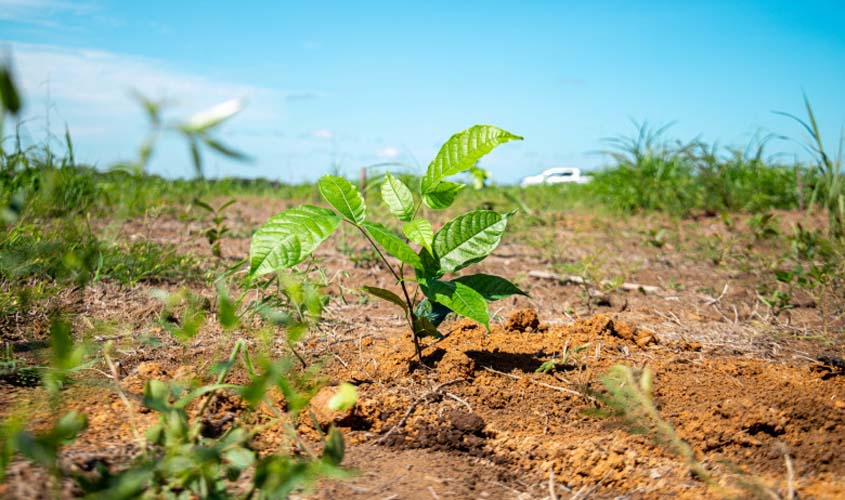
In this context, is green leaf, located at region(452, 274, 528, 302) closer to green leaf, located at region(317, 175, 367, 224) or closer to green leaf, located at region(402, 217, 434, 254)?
green leaf, located at region(402, 217, 434, 254)

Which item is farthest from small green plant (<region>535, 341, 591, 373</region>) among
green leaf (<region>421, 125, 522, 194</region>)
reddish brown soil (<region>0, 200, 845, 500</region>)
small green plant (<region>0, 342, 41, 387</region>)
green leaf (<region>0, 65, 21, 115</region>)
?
green leaf (<region>0, 65, 21, 115</region>)

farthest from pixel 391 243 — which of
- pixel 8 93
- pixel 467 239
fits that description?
pixel 8 93

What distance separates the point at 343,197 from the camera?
1616 millimetres

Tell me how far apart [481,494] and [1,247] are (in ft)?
6.91

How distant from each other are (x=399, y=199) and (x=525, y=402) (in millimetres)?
662

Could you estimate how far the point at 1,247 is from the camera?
2.38 metres

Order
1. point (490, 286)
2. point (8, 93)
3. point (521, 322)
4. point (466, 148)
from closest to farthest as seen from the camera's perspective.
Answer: point (8, 93), point (466, 148), point (490, 286), point (521, 322)

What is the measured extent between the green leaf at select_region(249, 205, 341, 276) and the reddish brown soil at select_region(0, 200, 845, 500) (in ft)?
1.00

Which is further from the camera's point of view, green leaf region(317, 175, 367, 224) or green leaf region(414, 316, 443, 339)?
green leaf region(414, 316, 443, 339)

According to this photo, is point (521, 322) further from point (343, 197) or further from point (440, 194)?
point (343, 197)

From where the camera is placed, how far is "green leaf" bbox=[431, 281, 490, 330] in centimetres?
160

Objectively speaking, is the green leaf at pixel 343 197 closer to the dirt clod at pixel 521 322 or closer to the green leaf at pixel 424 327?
the green leaf at pixel 424 327

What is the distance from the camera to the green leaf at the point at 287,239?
1381 mm

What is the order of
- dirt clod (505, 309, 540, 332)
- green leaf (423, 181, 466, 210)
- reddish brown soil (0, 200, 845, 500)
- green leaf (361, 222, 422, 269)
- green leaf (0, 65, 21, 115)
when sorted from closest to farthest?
green leaf (0, 65, 21, 115), reddish brown soil (0, 200, 845, 500), green leaf (361, 222, 422, 269), green leaf (423, 181, 466, 210), dirt clod (505, 309, 540, 332)
